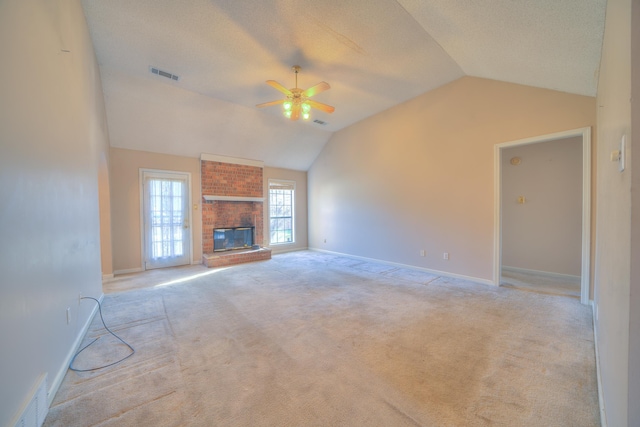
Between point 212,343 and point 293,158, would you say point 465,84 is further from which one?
point 212,343

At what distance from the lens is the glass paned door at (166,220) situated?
209 inches

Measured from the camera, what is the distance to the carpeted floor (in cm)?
153

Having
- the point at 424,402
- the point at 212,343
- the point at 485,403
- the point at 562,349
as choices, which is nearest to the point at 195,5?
the point at 212,343

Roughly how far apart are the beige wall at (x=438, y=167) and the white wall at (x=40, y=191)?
16.0 ft

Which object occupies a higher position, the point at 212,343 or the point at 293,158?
the point at 293,158

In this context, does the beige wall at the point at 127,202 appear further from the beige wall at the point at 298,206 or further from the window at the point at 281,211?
the beige wall at the point at 298,206

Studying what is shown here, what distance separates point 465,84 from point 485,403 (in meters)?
4.48

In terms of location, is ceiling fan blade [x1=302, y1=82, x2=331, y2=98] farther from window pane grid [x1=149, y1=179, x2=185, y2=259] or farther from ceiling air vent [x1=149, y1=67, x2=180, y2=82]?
window pane grid [x1=149, y1=179, x2=185, y2=259]

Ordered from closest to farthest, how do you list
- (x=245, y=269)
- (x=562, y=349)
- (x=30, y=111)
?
(x=30, y=111) → (x=562, y=349) → (x=245, y=269)

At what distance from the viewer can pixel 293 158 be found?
7074 millimetres

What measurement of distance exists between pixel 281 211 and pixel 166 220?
3.00 metres

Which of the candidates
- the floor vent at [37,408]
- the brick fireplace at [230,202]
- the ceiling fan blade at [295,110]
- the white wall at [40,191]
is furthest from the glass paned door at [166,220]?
the floor vent at [37,408]

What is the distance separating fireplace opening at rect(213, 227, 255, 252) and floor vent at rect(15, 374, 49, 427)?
4613mm

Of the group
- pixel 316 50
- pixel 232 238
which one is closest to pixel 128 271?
pixel 232 238
